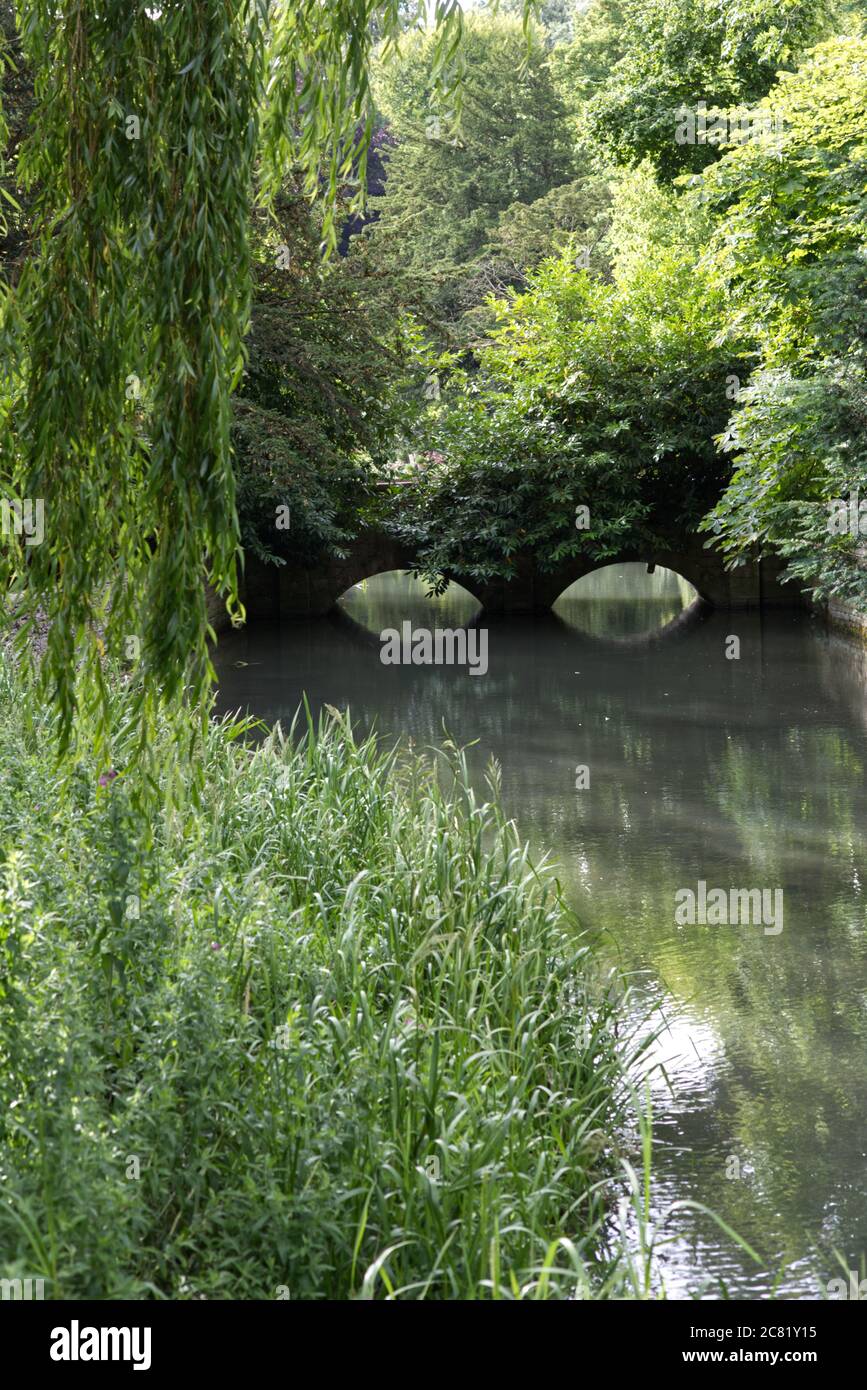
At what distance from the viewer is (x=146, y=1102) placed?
315 cm

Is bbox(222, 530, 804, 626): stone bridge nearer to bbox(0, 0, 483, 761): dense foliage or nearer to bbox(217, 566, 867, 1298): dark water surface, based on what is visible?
bbox(217, 566, 867, 1298): dark water surface

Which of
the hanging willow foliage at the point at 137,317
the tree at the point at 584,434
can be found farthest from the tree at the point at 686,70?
the hanging willow foliage at the point at 137,317

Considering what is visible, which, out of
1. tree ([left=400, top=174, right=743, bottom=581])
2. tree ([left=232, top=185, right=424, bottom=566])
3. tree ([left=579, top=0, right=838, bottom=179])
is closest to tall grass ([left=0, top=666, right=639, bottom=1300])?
tree ([left=232, top=185, right=424, bottom=566])

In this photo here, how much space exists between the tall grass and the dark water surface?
47 centimetres

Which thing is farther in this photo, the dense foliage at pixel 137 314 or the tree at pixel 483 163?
the tree at pixel 483 163

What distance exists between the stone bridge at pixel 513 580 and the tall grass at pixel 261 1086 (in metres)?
17.7

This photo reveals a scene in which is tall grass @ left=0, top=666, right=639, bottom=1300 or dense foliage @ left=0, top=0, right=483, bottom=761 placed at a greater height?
dense foliage @ left=0, top=0, right=483, bottom=761

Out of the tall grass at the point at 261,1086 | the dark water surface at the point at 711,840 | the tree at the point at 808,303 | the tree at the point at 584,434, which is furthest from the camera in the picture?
the tree at the point at 584,434

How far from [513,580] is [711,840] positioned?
1478 centimetres

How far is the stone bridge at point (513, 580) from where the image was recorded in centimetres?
2286

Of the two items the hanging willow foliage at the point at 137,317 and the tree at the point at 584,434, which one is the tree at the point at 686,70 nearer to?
the tree at the point at 584,434

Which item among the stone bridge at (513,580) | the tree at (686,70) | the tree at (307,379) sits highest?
the tree at (686,70)

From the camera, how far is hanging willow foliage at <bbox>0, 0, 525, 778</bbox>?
325 cm
